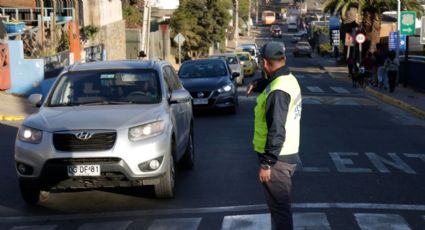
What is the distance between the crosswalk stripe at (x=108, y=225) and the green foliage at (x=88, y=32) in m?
28.2

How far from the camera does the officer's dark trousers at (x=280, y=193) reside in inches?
218

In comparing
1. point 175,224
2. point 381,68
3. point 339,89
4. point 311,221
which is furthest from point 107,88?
point 339,89

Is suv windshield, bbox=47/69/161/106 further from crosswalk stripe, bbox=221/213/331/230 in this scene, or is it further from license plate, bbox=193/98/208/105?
license plate, bbox=193/98/208/105

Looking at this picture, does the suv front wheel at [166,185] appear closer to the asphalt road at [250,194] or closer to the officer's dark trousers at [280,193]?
the asphalt road at [250,194]

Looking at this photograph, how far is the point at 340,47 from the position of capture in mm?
71250

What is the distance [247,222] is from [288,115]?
2337 mm

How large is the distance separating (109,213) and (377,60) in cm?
2395

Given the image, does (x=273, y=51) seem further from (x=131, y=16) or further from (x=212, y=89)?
(x=131, y=16)

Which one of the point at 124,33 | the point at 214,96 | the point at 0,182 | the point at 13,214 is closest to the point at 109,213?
the point at 13,214

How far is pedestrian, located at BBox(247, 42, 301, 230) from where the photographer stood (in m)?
5.40

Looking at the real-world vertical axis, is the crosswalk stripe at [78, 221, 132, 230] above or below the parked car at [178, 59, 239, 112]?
below

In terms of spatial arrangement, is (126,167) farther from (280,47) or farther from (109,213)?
(280,47)

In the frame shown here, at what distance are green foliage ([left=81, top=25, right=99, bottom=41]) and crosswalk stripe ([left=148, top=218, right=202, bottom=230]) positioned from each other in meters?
28.3

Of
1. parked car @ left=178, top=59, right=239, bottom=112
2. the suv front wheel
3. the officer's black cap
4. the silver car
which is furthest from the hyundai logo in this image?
parked car @ left=178, top=59, right=239, bottom=112
